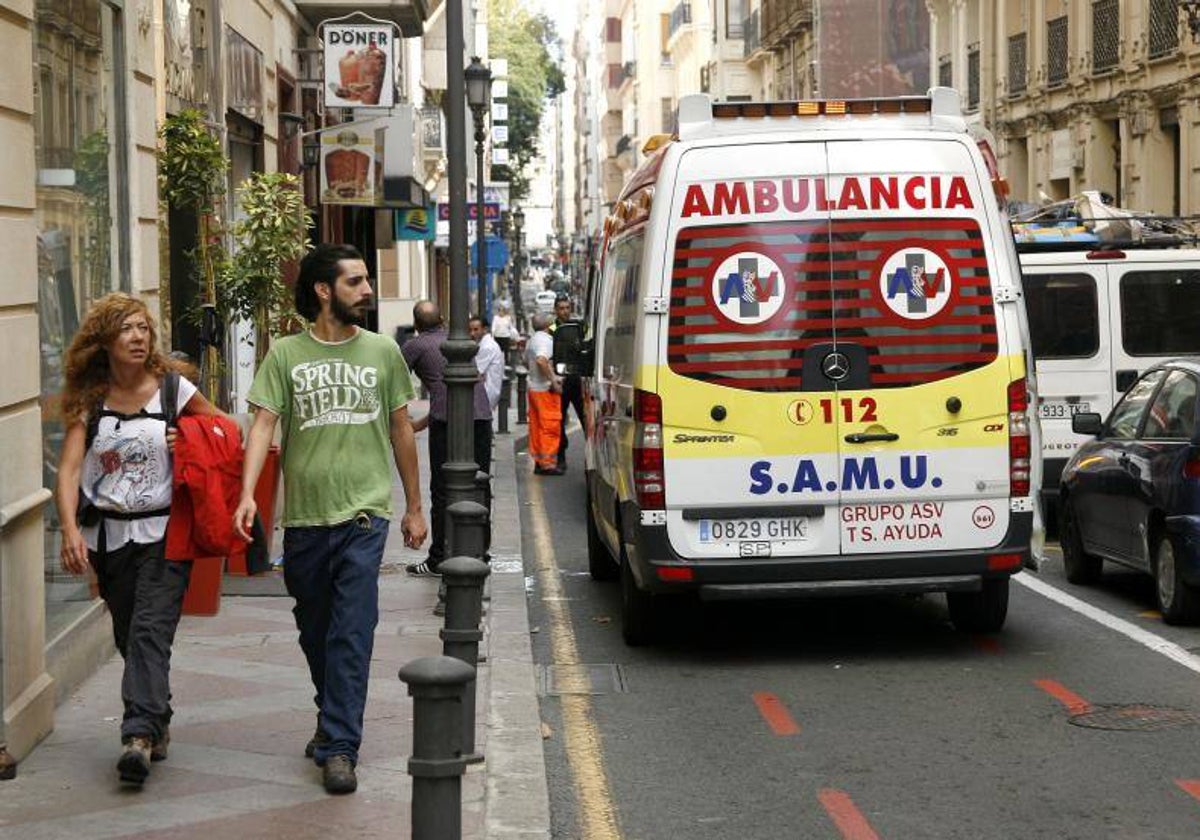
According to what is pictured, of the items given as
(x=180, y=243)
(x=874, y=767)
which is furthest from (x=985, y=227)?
(x=180, y=243)

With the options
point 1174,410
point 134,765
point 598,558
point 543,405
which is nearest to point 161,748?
point 134,765

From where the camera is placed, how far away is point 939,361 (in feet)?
34.1

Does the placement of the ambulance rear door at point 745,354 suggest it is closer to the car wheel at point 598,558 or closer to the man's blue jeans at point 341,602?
the man's blue jeans at point 341,602

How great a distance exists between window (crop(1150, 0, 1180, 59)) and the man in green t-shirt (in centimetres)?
2474

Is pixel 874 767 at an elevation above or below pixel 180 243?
below

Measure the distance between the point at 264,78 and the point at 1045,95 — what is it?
68.9ft

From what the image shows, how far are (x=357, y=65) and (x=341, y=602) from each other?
15621 millimetres

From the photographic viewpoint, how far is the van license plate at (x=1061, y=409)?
55.1ft

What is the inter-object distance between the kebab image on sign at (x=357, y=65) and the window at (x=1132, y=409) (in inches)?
441

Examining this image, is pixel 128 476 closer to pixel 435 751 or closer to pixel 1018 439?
pixel 435 751

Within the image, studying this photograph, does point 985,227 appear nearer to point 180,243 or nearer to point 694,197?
point 694,197

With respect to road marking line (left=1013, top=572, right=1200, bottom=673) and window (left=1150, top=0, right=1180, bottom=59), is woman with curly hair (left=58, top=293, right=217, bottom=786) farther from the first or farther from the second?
window (left=1150, top=0, right=1180, bottom=59)

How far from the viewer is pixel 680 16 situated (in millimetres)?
89375

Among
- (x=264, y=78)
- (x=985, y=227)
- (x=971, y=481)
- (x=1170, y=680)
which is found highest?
(x=264, y=78)
